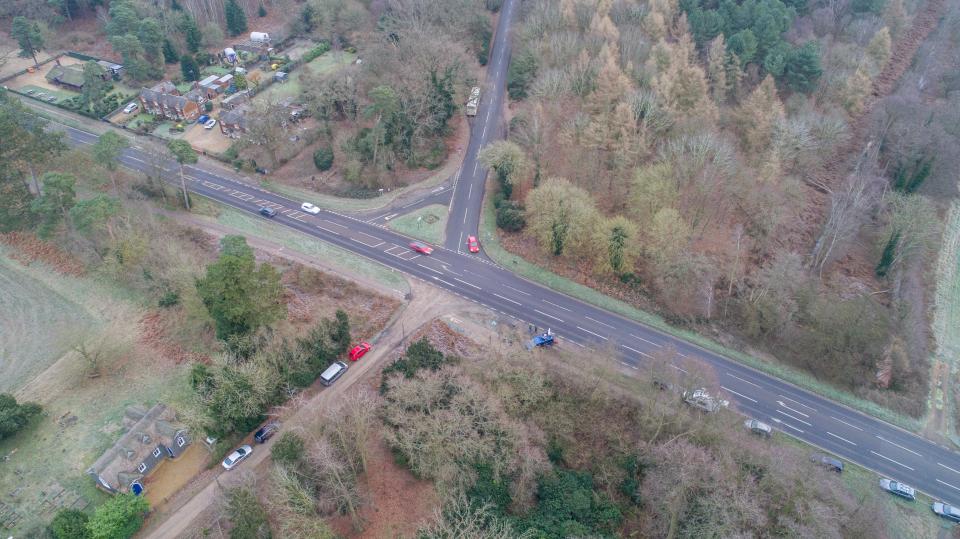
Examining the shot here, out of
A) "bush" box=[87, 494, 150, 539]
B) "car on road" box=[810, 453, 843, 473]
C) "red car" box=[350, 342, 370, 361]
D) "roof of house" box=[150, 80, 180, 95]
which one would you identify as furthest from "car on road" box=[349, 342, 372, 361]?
"roof of house" box=[150, 80, 180, 95]

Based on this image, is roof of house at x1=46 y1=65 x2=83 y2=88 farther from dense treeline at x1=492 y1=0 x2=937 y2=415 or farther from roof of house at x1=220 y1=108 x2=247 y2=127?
dense treeline at x1=492 y1=0 x2=937 y2=415

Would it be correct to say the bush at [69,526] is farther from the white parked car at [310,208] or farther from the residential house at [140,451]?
the white parked car at [310,208]

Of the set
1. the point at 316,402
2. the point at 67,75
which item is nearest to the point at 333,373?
the point at 316,402

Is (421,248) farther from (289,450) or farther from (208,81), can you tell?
(208,81)

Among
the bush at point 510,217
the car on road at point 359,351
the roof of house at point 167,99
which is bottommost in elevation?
the car on road at point 359,351

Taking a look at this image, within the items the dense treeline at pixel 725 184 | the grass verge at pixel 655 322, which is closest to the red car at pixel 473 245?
the grass verge at pixel 655 322

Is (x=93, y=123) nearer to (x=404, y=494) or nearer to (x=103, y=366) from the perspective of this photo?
(x=103, y=366)
